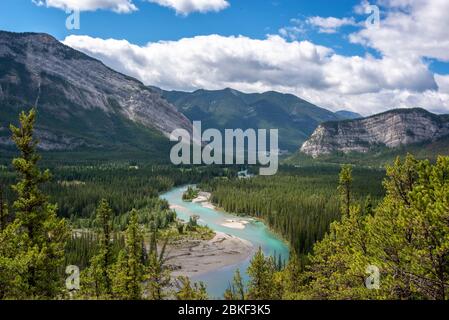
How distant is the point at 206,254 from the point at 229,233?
92.7 feet

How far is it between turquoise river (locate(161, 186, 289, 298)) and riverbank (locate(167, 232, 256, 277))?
2.99 meters

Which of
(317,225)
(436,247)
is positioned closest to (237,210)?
(317,225)

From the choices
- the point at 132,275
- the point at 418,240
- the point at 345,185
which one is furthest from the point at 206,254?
the point at 418,240

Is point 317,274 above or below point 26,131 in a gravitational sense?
below

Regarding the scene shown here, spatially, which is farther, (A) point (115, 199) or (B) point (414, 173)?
(A) point (115, 199)

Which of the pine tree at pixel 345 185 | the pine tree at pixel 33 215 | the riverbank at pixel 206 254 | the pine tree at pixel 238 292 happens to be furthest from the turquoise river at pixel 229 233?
the pine tree at pixel 33 215

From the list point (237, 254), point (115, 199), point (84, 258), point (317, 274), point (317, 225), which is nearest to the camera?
point (317, 274)

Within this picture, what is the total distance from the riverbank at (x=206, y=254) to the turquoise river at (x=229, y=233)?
2.99m

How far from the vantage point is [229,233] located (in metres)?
146

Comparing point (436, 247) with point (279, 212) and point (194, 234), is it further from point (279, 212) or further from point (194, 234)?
point (279, 212)

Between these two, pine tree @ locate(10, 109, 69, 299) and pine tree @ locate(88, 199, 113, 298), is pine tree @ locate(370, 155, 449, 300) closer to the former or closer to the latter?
pine tree @ locate(10, 109, 69, 299)

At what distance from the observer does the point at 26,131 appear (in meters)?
38.3

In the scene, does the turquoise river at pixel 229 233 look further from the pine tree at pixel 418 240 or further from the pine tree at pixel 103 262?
the pine tree at pixel 418 240

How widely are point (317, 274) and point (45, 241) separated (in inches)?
1336
